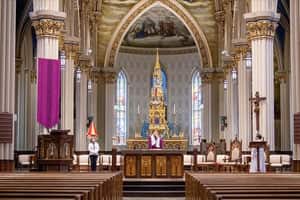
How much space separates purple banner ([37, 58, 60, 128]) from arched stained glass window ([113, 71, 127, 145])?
2374cm

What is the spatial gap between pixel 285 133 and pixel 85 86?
11962 millimetres

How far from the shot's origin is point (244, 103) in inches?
1089

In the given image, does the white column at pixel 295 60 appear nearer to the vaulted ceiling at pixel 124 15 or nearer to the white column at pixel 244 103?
the white column at pixel 244 103

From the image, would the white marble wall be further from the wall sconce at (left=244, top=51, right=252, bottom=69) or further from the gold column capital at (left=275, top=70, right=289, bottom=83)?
the wall sconce at (left=244, top=51, right=252, bottom=69)

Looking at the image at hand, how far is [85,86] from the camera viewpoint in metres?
33.5

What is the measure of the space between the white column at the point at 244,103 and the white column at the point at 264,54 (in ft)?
15.0

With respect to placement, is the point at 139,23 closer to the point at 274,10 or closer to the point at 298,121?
the point at 274,10

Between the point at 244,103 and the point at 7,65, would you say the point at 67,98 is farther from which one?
the point at 7,65

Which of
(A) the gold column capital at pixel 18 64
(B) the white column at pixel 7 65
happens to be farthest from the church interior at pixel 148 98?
(A) the gold column capital at pixel 18 64

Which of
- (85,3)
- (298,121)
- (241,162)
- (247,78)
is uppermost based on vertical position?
(85,3)

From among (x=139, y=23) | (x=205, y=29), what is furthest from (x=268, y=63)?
(x=139, y=23)

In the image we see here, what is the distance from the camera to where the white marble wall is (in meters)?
44.4

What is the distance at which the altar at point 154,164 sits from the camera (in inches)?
928

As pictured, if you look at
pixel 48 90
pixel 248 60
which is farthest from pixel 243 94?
pixel 48 90
